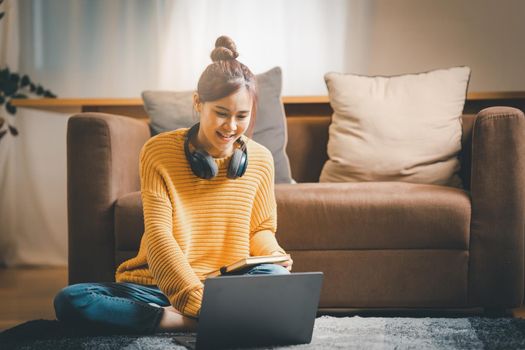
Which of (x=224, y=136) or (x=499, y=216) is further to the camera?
(x=499, y=216)

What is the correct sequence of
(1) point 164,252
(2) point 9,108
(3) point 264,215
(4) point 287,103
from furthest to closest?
(2) point 9,108, (4) point 287,103, (3) point 264,215, (1) point 164,252

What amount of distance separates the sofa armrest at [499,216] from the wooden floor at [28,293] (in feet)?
0.43

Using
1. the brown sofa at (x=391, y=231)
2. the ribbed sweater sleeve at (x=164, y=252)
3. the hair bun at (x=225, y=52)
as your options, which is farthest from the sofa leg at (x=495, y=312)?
the hair bun at (x=225, y=52)

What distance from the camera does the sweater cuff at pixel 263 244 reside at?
1.55 metres

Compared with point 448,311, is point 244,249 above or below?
above

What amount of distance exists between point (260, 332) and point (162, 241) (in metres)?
0.28

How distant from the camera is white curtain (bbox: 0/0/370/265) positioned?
2.87 metres

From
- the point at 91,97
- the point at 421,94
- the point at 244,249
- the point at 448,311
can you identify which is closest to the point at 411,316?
the point at 448,311

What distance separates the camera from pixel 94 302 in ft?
4.74

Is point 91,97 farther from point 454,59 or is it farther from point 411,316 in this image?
point 411,316

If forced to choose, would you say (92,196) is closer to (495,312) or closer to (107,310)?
(107,310)

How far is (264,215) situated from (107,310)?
1.42 ft

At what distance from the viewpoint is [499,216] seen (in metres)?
1.79

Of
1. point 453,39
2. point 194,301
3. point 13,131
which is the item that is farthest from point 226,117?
point 13,131
